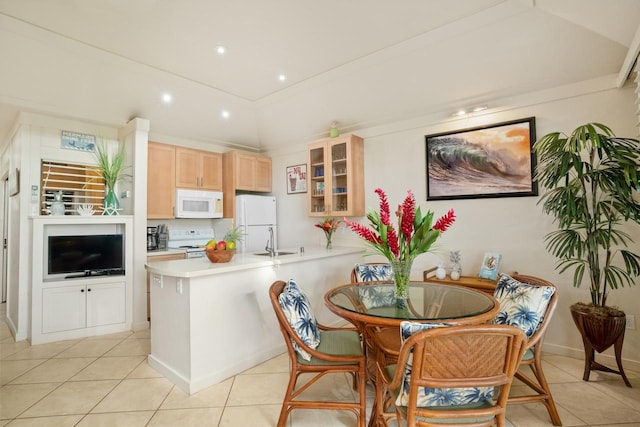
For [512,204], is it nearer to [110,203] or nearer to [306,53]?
[306,53]

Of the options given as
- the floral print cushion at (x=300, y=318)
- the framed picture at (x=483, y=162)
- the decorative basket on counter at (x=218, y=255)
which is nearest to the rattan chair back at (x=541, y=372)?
the floral print cushion at (x=300, y=318)

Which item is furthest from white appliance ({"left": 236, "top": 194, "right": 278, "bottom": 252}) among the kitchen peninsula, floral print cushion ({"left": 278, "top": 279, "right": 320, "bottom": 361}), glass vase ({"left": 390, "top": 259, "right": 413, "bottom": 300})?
glass vase ({"left": 390, "top": 259, "right": 413, "bottom": 300})

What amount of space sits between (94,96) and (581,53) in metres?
4.96

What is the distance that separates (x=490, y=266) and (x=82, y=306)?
178 inches

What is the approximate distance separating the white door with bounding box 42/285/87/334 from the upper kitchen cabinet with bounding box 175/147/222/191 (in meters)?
1.82

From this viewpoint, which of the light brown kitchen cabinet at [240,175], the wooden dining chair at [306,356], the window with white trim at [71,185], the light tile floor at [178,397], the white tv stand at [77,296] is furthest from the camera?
the light brown kitchen cabinet at [240,175]

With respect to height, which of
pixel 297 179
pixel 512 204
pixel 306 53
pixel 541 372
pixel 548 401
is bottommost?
pixel 548 401

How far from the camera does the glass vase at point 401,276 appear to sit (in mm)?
2008

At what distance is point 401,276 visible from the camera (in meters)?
2.03

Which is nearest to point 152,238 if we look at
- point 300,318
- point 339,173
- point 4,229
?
point 4,229

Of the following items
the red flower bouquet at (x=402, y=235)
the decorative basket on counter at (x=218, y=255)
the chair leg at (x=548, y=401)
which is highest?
the red flower bouquet at (x=402, y=235)

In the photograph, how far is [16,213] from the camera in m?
3.76

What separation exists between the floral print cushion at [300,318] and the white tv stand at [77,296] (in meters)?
2.86

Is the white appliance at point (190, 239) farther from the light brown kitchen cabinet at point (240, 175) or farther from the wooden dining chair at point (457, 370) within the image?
the wooden dining chair at point (457, 370)
